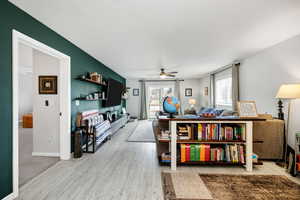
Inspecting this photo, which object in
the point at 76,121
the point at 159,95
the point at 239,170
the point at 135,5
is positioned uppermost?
the point at 135,5

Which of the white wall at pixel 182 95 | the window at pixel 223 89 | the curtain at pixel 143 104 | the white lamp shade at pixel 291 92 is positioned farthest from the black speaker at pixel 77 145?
the white wall at pixel 182 95

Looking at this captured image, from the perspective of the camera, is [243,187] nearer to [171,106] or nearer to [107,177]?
[171,106]

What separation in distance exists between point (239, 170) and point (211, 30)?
2555 millimetres

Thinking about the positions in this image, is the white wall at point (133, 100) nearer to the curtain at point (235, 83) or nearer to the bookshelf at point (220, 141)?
the curtain at point (235, 83)

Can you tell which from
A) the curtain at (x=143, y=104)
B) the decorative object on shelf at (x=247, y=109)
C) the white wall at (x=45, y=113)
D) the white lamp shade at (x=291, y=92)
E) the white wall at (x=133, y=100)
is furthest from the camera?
the white wall at (x=133, y=100)

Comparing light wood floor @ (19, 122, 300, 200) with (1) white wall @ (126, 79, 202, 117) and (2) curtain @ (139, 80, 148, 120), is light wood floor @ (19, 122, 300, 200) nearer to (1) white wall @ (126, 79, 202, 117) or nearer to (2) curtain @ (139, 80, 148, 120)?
(2) curtain @ (139, 80, 148, 120)

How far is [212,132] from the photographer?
2637 mm

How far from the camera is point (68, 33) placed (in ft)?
8.49

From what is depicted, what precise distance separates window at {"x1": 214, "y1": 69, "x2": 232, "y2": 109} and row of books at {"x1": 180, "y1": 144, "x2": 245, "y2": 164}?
3.22 metres

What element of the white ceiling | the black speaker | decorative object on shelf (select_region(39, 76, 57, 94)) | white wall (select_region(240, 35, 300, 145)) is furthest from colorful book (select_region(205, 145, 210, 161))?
decorative object on shelf (select_region(39, 76, 57, 94))

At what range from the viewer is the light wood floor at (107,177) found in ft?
6.17

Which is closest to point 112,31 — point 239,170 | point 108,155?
point 108,155

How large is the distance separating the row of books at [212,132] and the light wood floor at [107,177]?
1.88 feet

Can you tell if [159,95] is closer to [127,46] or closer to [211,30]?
[127,46]
